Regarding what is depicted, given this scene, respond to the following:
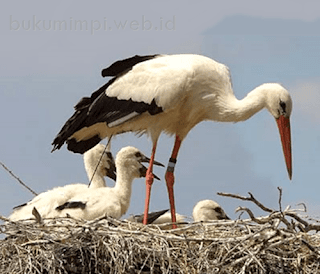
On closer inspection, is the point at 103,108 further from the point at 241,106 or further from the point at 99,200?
the point at 241,106

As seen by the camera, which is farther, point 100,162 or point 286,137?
point 100,162

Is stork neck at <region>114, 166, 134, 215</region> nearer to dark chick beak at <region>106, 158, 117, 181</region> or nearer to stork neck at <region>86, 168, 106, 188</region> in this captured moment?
stork neck at <region>86, 168, 106, 188</region>

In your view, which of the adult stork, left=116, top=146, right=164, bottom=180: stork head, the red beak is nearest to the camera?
the adult stork

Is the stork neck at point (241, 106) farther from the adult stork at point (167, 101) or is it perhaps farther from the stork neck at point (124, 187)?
the stork neck at point (124, 187)

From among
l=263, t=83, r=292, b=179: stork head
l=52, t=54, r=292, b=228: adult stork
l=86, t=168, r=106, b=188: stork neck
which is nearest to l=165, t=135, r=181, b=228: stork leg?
l=52, t=54, r=292, b=228: adult stork

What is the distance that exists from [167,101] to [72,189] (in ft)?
5.11

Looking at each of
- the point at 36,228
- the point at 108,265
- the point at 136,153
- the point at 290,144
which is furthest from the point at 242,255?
the point at 136,153

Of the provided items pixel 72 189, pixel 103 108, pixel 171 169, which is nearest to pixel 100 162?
pixel 72 189

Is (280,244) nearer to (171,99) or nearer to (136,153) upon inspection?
(171,99)

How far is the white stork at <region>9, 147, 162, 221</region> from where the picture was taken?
11.0 m

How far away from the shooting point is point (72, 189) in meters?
11.5

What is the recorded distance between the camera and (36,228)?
9.05m

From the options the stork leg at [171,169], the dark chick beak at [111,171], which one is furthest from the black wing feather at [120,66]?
the dark chick beak at [111,171]

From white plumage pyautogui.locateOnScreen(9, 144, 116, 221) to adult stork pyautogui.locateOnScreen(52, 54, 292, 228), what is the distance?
0.58 metres
